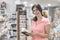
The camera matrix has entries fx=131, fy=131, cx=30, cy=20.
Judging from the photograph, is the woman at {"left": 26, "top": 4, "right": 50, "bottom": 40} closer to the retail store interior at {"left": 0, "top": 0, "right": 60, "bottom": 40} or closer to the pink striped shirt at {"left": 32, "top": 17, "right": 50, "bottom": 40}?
the pink striped shirt at {"left": 32, "top": 17, "right": 50, "bottom": 40}

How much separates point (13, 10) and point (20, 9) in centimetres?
19

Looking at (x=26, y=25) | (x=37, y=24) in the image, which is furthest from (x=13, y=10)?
(x=37, y=24)

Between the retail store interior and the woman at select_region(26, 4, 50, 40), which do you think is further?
the retail store interior

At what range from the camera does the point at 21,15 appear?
8.66 feet

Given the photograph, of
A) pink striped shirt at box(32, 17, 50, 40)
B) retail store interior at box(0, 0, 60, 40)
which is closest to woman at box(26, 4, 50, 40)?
pink striped shirt at box(32, 17, 50, 40)

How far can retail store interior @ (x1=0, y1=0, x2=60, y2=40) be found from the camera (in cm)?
264

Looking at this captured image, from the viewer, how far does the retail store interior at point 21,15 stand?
2.64 metres

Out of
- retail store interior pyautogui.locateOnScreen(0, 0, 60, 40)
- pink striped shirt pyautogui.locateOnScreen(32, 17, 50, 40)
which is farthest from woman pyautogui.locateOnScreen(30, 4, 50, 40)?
retail store interior pyautogui.locateOnScreen(0, 0, 60, 40)

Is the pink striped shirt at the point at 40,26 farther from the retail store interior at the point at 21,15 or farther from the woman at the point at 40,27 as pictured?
the retail store interior at the point at 21,15

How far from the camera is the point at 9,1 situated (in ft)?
9.22

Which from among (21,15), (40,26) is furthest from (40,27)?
(21,15)

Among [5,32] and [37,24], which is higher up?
[37,24]

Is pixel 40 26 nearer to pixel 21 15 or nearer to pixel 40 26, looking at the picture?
pixel 40 26

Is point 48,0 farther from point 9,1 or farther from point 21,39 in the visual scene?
point 21,39
